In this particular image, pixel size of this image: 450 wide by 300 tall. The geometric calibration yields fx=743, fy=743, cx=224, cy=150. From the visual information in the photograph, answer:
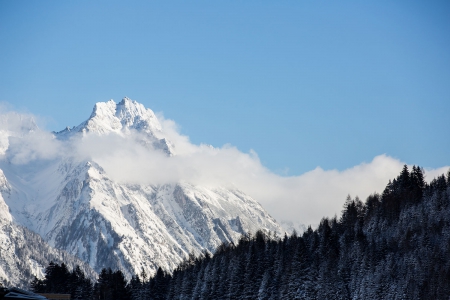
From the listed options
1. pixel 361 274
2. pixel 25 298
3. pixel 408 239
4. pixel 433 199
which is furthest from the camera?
pixel 433 199

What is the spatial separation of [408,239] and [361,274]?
2144 centimetres

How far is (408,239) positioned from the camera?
17412 cm

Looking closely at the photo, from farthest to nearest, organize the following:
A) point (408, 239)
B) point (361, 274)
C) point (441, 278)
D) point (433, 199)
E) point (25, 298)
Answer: point (433, 199)
point (408, 239)
point (361, 274)
point (441, 278)
point (25, 298)

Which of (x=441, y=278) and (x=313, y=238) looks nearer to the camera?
(x=441, y=278)

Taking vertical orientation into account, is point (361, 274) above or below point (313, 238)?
below

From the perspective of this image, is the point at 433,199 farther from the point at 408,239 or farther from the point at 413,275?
the point at 413,275

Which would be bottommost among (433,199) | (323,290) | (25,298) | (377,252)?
(25,298)

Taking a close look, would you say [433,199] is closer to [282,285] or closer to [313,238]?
[313,238]

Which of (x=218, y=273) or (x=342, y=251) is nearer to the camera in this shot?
(x=342, y=251)

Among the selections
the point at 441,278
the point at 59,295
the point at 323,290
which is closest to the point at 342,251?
the point at 323,290

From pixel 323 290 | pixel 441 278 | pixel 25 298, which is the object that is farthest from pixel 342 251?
pixel 25 298

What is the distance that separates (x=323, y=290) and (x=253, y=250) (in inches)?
1410

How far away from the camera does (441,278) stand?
146375 millimetres

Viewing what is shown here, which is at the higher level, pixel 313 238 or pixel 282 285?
pixel 313 238
